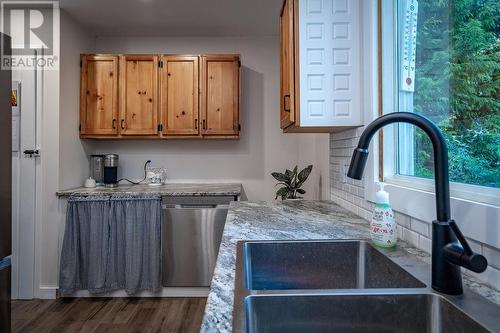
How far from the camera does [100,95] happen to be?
120 inches

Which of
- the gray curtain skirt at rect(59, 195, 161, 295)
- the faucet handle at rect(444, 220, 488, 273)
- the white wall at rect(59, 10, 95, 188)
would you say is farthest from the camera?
the white wall at rect(59, 10, 95, 188)

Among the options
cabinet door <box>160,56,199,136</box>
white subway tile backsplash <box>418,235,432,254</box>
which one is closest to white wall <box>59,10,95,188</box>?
cabinet door <box>160,56,199,136</box>

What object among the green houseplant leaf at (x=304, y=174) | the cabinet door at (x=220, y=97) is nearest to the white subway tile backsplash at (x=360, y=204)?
the green houseplant leaf at (x=304, y=174)

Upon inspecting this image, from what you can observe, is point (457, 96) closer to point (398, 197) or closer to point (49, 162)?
point (398, 197)

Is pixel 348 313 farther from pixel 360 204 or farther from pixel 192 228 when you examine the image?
pixel 192 228

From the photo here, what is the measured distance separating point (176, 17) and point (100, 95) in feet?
3.59

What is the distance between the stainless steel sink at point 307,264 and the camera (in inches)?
39.9

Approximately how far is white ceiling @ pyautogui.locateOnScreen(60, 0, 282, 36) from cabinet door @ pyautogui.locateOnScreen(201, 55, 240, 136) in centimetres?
40

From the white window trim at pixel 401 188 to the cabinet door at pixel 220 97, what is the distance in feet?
5.96

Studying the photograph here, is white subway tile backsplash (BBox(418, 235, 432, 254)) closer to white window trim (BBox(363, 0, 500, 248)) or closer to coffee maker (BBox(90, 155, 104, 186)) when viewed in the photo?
white window trim (BBox(363, 0, 500, 248))

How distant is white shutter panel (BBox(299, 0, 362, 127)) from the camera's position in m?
1.48

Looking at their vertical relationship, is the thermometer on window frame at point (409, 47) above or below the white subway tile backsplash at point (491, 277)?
above

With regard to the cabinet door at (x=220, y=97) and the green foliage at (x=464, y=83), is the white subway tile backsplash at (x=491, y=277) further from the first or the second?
the cabinet door at (x=220, y=97)

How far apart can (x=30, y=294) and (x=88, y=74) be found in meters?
2.12
